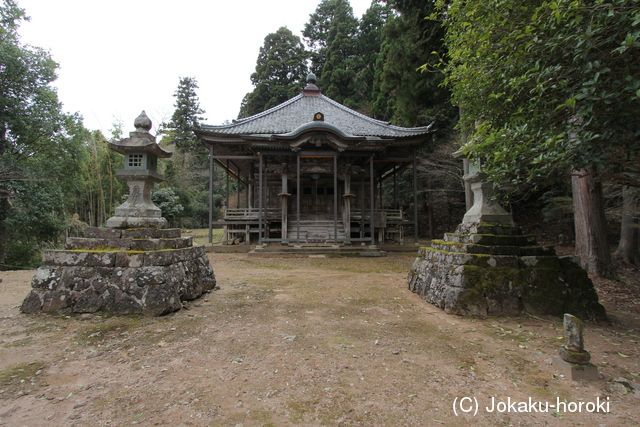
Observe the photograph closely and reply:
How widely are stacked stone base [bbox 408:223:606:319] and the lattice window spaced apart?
497 centimetres

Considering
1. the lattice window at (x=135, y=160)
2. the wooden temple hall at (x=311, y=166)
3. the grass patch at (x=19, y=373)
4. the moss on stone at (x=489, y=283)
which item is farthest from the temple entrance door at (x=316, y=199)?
the grass patch at (x=19, y=373)

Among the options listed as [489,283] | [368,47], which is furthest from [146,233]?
[368,47]

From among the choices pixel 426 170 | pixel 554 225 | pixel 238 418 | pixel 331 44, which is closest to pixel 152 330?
pixel 238 418

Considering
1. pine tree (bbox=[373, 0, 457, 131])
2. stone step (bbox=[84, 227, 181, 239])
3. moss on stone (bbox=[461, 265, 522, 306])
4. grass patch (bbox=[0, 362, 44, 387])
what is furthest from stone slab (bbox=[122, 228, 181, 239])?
pine tree (bbox=[373, 0, 457, 131])

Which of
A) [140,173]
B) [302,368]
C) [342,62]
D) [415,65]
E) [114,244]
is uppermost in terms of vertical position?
[342,62]

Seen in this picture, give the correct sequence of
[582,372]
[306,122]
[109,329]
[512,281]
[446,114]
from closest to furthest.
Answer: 1. [582,372]
2. [109,329]
3. [512,281]
4. [306,122]
5. [446,114]

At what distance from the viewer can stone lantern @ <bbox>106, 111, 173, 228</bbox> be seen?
4434 millimetres

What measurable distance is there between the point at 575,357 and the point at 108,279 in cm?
485

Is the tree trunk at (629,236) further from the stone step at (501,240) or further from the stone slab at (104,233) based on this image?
the stone slab at (104,233)

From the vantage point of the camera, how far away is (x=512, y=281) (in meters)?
3.56

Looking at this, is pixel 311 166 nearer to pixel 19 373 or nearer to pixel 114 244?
pixel 114 244

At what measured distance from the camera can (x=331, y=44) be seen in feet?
86.1

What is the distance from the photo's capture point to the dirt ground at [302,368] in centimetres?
179

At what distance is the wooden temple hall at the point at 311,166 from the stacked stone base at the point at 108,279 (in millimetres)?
6625
